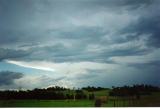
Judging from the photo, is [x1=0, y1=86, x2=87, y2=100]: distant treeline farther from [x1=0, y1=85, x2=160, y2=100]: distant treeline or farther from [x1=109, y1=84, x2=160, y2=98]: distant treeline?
[x1=109, y1=84, x2=160, y2=98]: distant treeline

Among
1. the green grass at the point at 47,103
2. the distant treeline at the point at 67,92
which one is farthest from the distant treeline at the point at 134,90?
the green grass at the point at 47,103

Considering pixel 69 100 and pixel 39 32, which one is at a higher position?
pixel 39 32

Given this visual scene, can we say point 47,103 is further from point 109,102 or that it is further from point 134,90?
point 134,90

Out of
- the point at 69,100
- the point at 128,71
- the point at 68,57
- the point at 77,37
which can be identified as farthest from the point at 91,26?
the point at 69,100

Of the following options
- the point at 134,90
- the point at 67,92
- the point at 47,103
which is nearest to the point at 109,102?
the point at 134,90

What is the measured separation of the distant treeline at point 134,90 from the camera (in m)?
2.66

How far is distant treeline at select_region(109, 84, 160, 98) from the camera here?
2664 mm

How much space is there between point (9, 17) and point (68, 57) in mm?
640

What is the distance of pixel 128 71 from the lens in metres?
2.68

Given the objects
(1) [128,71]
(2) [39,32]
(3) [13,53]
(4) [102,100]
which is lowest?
(4) [102,100]

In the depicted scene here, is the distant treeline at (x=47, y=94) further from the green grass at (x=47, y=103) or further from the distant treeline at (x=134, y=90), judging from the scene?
the distant treeline at (x=134, y=90)

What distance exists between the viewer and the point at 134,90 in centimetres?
268

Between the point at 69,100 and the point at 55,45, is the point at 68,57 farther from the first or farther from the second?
the point at 69,100

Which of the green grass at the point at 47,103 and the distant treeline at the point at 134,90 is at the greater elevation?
the distant treeline at the point at 134,90
